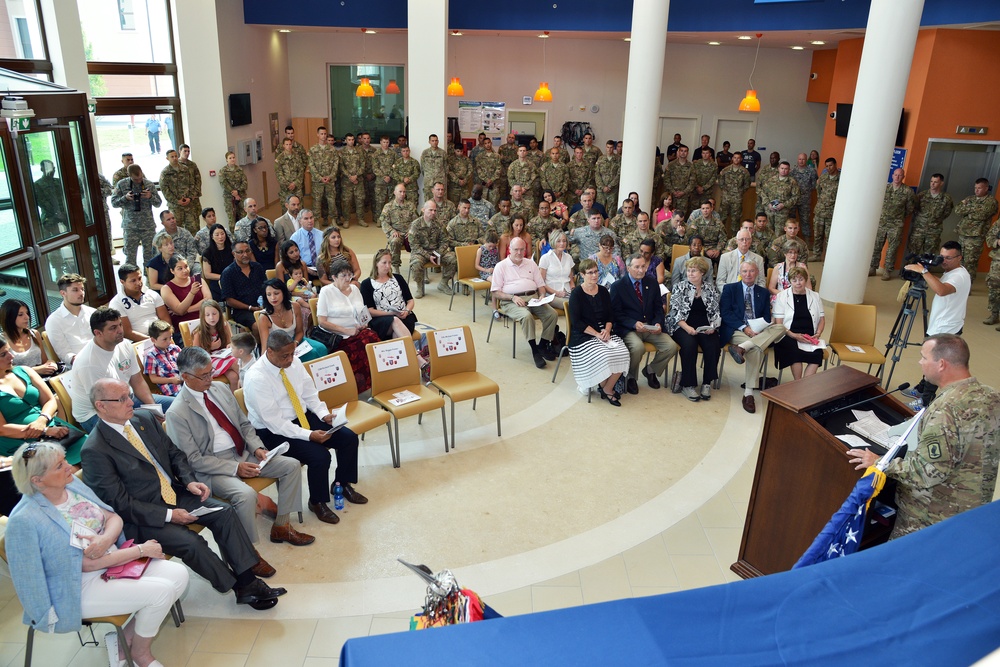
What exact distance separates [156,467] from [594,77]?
1487cm

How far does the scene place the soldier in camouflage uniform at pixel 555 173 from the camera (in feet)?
44.1

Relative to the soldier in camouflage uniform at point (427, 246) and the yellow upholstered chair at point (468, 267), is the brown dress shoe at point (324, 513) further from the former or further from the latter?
the soldier in camouflage uniform at point (427, 246)

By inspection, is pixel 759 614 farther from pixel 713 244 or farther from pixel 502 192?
pixel 502 192

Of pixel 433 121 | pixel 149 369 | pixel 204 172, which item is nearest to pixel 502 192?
pixel 433 121

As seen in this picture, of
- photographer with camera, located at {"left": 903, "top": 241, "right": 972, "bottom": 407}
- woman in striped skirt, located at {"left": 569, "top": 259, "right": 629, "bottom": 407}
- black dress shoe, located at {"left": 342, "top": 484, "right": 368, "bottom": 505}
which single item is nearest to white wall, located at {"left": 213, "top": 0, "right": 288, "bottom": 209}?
woman in striped skirt, located at {"left": 569, "top": 259, "right": 629, "bottom": 407}

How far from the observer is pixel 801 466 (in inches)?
157

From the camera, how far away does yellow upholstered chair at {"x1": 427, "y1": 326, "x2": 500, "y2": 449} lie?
232 inches

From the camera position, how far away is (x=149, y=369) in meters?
5.41

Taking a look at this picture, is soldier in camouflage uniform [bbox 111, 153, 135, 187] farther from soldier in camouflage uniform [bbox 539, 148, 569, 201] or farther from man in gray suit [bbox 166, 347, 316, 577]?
man in gray suit [bbox 166, 347, 316, 577]

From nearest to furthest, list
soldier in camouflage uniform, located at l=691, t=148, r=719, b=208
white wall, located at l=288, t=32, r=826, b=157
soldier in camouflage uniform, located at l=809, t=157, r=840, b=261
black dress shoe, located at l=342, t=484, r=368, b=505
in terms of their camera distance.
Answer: black dress shoe, located at l=342, t=484, r=368, b=505
soldier in camouflage uniform, located at l=809, t=157, r=840, b=261
soldier in camouflage uniform, located at l=691, t=148, r=719, b=208
white wall, located at l=288, t=32, r=826, b=157

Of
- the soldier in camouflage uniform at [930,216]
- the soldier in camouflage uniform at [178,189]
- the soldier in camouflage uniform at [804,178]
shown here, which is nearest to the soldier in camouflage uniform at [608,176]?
the soldier in camouflage uniform at [804,178]

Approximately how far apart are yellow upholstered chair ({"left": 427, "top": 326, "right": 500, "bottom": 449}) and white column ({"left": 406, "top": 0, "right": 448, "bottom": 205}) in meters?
7.33

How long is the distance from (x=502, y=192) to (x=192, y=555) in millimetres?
11866

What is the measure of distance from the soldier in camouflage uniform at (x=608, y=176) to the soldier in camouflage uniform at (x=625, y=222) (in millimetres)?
3492
